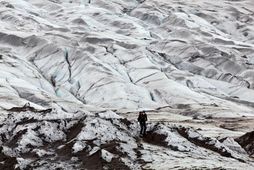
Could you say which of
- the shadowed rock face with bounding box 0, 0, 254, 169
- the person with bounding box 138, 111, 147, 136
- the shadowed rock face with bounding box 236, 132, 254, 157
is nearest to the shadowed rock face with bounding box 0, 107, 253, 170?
the shadowed rock face with bounding box 0, 0, 254, 169

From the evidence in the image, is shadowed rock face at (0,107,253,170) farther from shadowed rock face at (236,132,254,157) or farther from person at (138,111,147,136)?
person at (138,111,147,136)

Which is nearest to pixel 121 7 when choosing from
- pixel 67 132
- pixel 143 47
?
pixel 143 47

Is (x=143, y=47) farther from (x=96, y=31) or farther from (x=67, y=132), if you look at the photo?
(x=67, y=132)

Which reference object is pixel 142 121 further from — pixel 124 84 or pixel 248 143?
pixel 124 84

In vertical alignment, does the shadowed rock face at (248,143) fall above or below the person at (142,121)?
below

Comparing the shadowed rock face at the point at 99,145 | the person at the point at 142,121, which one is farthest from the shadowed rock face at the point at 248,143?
the person at the point at 142,121

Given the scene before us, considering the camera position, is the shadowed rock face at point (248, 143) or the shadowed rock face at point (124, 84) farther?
the shadowed rock face at point (248, 143)

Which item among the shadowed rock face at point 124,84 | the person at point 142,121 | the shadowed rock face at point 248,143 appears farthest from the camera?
the shadowed rock face at point 248,143

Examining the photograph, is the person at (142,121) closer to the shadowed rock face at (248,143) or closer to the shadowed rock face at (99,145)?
the shadowed rock face at (99,145)
